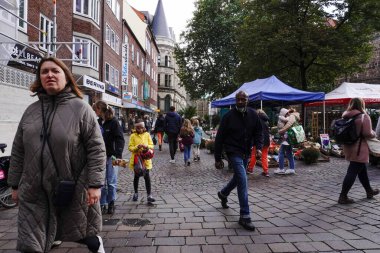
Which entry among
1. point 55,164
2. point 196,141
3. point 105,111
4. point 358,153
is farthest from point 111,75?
point 55,164

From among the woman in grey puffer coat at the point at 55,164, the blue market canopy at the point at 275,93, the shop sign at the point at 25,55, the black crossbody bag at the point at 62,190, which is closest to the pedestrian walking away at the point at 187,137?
the blue market canopy at the point at 275,93

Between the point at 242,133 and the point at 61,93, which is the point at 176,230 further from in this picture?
the point at 61,93

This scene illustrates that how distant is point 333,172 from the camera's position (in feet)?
31.2

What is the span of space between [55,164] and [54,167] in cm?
2

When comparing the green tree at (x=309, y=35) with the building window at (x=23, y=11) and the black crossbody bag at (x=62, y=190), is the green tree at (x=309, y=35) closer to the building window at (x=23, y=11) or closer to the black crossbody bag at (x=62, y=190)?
the building window at (x=23, y=11)

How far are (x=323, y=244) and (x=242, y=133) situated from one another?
5.80 ft

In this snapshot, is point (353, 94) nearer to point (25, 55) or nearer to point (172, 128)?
point (172, 128)

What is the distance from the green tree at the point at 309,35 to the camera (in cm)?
2102

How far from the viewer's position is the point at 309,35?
2095 centimetres

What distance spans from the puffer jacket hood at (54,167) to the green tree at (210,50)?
32.4 metres

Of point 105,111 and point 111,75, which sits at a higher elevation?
point 111,75

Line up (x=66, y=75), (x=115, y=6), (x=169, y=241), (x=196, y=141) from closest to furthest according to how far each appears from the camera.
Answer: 1. (x=66, y=75)
2. (x=169, y=241)
3. (x=196, y=141)
4. (x=115, y=6)

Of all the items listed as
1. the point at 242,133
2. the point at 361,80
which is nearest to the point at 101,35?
the point at 242,133

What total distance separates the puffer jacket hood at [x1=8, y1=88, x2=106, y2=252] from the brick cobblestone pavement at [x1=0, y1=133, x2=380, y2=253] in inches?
52.3
